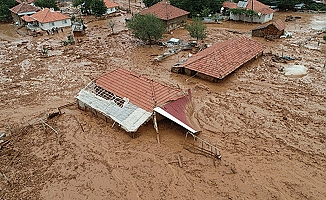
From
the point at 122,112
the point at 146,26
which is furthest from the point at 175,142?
the point at 146,26

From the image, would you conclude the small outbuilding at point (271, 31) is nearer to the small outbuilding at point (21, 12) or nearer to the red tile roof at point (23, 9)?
the small outbuilding at point (21, 12)

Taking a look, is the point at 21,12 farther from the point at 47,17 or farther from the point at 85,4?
the point at 85,4

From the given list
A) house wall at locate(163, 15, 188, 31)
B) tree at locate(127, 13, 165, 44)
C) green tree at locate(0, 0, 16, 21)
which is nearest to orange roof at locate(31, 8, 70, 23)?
green tree at locate(0, 0, 16, 21)

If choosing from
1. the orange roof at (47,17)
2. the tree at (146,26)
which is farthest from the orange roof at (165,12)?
the orange roof at (47,17)

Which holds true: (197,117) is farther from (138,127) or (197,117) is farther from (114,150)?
(114,150)

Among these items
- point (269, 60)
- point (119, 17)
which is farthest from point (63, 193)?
point (119, 17)

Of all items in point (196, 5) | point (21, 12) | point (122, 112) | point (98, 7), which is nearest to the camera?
point (122, 112)

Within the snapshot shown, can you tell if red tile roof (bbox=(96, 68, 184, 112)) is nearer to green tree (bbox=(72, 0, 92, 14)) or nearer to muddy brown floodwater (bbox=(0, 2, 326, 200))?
muddy brown floodwater (bbox=(0, 2, 326, 200))
